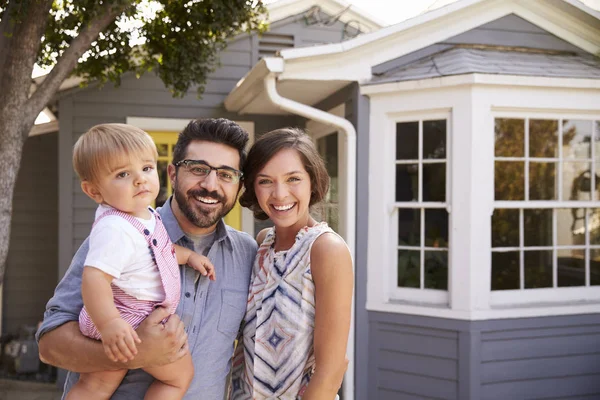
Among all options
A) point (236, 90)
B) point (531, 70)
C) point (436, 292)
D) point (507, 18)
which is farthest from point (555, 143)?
point (236, 90)

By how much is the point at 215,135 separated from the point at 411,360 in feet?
10.7

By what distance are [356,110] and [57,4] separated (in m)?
2.74

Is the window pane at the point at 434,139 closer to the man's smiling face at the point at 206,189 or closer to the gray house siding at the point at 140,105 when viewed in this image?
the gray house siding at the point at 140,105

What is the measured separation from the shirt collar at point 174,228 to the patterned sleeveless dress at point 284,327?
0.23 m

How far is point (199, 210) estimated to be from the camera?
193cm

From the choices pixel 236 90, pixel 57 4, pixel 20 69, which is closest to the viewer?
pixel 20 69

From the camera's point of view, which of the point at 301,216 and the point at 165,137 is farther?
the point at 165,137

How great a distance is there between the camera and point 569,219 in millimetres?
4738

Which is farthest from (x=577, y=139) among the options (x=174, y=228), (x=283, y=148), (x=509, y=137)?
(x=174, y=228)

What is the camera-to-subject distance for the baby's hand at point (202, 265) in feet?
6.22

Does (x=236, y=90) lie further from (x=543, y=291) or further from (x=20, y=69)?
(x=543, y=291)

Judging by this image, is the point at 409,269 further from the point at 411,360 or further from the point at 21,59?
the point at 21,59

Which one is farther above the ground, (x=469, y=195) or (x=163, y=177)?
(x=163, y=177)

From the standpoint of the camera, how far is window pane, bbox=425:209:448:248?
457cm
